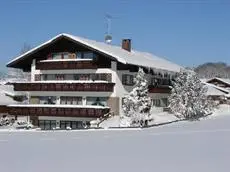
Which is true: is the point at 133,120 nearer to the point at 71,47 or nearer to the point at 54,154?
the point at 71,47

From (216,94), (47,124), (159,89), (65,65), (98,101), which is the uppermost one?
(65,65)

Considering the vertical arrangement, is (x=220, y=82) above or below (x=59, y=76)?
above

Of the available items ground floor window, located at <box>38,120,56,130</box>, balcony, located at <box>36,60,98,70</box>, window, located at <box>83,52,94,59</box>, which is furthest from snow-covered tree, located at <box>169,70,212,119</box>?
ground floor window, located at <box>38,120,56,130</box>

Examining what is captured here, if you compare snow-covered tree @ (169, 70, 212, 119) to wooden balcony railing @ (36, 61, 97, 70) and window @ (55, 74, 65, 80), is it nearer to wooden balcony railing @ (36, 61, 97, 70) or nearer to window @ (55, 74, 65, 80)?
wooden balcony railing @ (36, 61, 97, 70)

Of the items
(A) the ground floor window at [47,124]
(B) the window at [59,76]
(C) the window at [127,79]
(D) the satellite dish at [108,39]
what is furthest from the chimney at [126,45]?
(A) the ground floor window at [47,124]

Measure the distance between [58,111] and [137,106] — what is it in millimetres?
8361

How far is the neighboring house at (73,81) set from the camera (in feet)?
123

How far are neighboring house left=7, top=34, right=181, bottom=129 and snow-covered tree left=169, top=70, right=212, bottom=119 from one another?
307 cm

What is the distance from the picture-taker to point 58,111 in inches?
1491

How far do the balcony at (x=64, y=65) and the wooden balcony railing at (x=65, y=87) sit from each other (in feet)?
6.30

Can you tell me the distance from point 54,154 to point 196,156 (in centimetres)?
572

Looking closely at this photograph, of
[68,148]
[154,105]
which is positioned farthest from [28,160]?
[154,105]

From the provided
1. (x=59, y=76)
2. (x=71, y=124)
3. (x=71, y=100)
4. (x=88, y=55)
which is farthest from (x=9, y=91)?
(x=88, y=55)

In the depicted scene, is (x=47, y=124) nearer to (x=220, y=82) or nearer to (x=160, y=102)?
(x=160, y=102)
